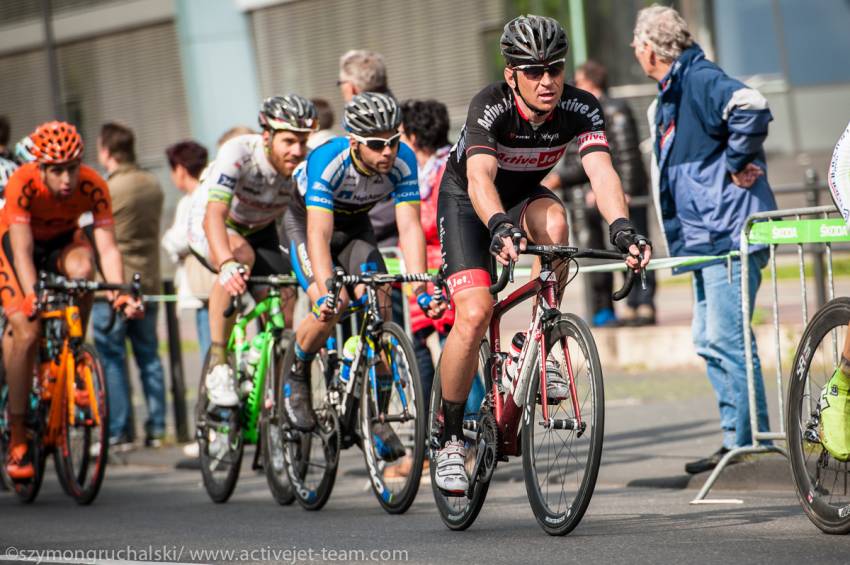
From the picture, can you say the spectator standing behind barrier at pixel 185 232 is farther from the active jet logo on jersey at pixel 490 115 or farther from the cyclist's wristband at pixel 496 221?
A: the cyclist's wristband at pixel 496 221

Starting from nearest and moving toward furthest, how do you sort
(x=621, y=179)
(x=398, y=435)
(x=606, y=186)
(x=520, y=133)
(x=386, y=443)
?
(x=606, y=186) → (x=520, y=133) → (x=386, y=443) → (x=398, y=435) → (x=621, y=179)

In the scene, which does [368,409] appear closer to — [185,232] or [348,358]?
[348,358]

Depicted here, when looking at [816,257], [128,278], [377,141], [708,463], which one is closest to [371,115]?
[377,141]

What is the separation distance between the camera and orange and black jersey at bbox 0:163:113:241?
9.81 meters

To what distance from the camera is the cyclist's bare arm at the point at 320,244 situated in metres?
8.31

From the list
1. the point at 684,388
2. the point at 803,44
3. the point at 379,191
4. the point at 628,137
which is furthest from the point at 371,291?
the point at 803,44

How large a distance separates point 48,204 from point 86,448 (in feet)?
5.21

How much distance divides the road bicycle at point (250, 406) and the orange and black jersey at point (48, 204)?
1256mm

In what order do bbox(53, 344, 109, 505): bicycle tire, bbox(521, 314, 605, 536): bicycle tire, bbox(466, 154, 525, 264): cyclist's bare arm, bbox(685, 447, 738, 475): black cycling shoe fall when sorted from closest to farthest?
bbox(521, 314, 605, 536): bicycle tire, bbox(466, 154, 525, 264): cyclist's bare arm, bbox(685, 447, 738, 475): black cycling shoe, bbox(53, 344, 109, 505): bicycle tire

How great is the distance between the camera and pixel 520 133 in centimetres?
709

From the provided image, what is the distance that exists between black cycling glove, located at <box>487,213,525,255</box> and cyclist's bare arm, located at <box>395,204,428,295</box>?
78.1 inches

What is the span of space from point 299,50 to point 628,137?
1504 centimetres

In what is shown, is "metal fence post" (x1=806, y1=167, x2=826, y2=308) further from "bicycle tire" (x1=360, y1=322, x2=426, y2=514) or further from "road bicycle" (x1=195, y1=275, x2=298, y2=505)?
"bicycle tire" (x1=360, y1=322, x2=426, y2=514)

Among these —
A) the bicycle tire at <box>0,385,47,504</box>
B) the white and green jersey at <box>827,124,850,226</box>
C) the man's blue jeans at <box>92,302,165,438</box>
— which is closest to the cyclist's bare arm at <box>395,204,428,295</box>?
the white and green jersey at <box>827,124,850,226</box>
